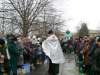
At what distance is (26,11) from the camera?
3472 centimetres

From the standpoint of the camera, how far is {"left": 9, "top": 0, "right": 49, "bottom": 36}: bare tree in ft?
111

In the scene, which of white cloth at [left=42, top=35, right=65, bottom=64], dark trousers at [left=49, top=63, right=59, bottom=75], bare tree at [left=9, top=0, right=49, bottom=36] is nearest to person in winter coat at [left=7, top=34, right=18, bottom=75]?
white cloth at [left=42, top=35, right=65, bottom=64]

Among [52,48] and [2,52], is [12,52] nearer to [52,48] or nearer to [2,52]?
[2,52]

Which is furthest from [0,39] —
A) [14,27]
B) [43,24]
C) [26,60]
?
[43,24]

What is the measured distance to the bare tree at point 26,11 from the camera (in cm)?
3372

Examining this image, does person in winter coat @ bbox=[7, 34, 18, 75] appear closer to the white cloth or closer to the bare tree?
the white cloth

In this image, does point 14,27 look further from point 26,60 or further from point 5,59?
point 5,59

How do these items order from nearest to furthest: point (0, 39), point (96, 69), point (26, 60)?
point (96, 69)
point (0, 39)
point (26, 60)

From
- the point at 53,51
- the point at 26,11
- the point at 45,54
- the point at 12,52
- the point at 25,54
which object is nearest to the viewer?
the point at 12,52

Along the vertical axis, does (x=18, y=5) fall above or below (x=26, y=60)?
above

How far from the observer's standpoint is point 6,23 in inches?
1411

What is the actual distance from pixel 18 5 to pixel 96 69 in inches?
1039

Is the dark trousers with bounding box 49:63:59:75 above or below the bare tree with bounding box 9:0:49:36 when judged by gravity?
below

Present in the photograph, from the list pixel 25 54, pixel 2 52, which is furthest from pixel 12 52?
pixel 25 54
